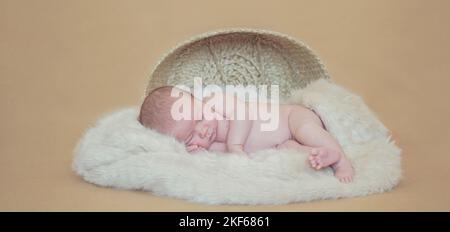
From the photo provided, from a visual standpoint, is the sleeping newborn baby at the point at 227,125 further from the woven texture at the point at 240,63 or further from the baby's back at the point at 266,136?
the woven texture at the point at 240,63

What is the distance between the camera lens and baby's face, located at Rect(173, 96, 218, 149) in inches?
95.3

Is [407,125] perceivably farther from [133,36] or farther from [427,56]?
[133,36]

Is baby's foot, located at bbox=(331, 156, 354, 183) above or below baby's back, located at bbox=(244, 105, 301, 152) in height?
below

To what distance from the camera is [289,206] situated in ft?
6.74

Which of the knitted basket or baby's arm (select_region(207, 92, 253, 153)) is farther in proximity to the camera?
baby's arm (select_region(207, 92, 253, 153))

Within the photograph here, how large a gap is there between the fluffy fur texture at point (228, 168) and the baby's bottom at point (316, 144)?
0.03 metres

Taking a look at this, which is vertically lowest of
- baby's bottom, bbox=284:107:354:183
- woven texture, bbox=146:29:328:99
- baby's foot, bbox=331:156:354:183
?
baby's foot, bbox=331:156:354:183

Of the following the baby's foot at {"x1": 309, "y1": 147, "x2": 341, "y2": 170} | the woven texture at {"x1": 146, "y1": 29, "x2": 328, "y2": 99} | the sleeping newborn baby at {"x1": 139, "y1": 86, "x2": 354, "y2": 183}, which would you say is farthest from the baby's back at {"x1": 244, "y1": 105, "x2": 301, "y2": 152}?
the woven texture at {"x1": 146, "y1": 29, "x2": 328, "y2": 99}

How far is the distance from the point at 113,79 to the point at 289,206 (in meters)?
1.62

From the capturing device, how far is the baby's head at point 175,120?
2.42 meters

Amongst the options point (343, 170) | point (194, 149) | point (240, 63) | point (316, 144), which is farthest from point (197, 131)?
point (240, 63)

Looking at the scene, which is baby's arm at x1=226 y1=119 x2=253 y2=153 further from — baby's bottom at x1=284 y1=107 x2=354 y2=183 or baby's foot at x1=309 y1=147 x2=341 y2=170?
baby's foot at x1=309 y1=147 x2=341 y2=170

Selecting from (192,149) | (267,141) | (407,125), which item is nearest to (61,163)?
(192,149)

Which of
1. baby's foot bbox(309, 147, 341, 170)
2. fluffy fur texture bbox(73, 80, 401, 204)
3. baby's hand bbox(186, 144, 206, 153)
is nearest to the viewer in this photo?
fluffy fur texture bbox(73, 80, 401, 204)
